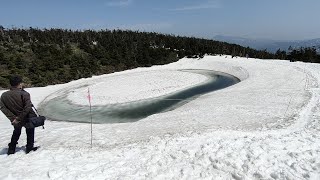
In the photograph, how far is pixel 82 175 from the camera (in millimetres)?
10883

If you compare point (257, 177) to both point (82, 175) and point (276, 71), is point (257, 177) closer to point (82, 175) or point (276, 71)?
point (82, 175)

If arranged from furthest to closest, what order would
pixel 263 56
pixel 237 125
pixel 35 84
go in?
pixel 263 56 < pixel 35 84 < pixel 237 125

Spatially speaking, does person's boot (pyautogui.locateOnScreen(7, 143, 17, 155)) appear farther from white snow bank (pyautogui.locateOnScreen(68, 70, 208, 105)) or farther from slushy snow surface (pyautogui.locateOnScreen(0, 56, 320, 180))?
white snow bank (pyautogui.locateOnScreen(68, 70, 208, 105))

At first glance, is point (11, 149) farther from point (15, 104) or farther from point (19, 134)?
point (15, 104)

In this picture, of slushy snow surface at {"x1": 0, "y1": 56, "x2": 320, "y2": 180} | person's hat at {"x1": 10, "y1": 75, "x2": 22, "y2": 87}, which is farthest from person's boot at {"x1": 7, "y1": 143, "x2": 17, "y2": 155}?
person's hat at {"x1": 10, "y1": 75, "x2": 22, "y2": 87}

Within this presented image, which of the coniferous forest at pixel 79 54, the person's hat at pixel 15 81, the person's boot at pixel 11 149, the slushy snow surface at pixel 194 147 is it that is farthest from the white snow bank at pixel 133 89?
the person's hat at pixel 15 81

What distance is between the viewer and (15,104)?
40.3 feet

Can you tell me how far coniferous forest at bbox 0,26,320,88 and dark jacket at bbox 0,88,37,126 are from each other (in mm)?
37339

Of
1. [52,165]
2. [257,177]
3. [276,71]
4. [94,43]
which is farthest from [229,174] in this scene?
[94,43]

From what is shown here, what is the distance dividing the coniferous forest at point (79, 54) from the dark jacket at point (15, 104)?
37.3 meters

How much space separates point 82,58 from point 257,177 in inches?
2411

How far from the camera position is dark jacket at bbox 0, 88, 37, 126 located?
12.2 meters

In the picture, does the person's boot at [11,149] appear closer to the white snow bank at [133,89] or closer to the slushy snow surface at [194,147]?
the slushy snow surface at [194,147]

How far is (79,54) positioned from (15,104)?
59995 millimetres
